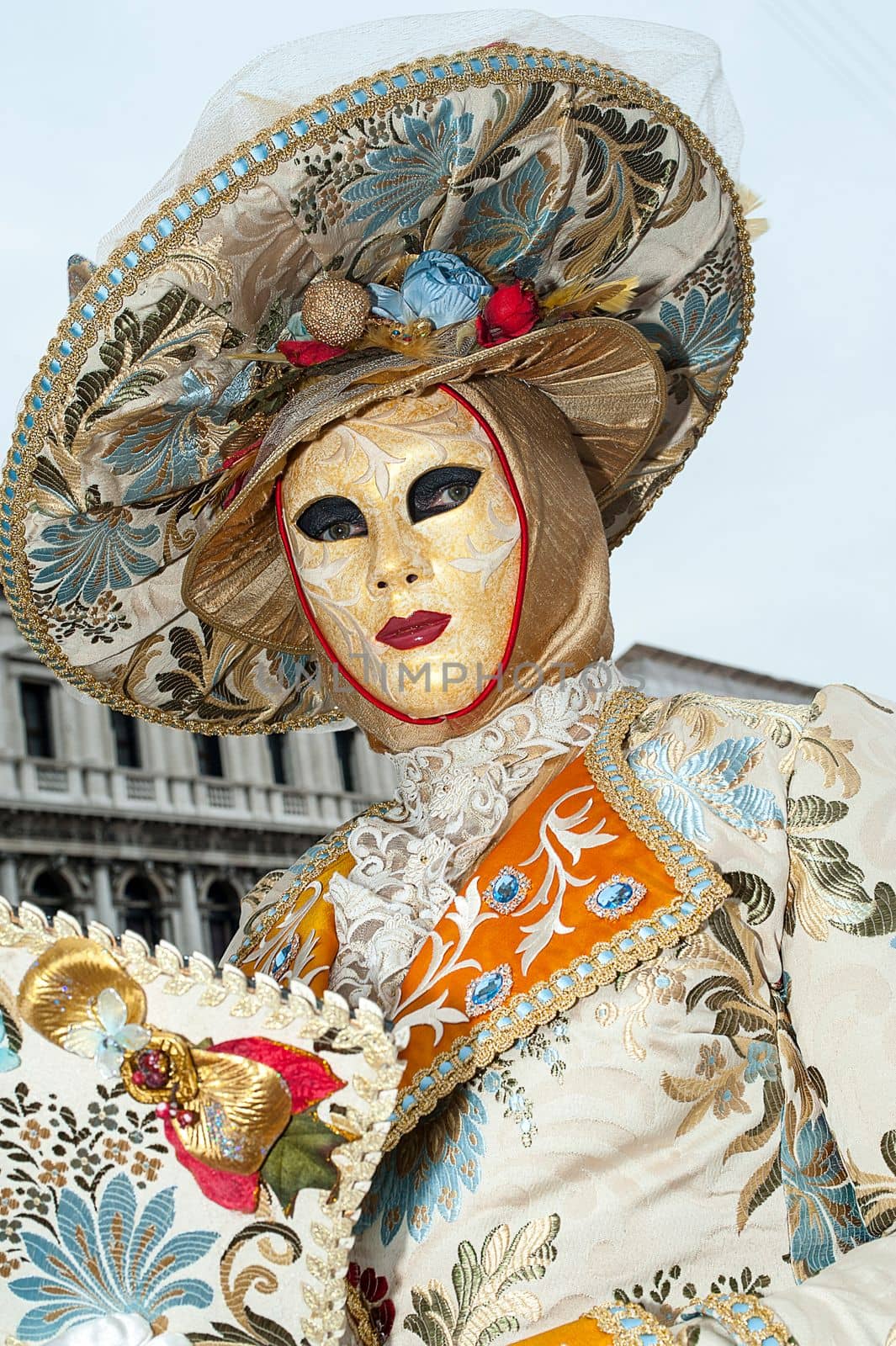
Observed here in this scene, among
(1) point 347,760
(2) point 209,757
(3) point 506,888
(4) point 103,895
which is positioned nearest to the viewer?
(3) point 506,888

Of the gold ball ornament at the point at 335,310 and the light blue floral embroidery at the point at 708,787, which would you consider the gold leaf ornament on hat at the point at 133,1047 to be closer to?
the light blue floral embroidery at the point at 708,787

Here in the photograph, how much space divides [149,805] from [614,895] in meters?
19.3

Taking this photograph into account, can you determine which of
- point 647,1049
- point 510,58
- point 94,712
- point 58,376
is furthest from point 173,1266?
point 94,712

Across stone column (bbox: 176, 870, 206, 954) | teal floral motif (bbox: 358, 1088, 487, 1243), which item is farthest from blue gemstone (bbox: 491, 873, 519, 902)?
stone column (bbox: 176, 870, 206, 954)

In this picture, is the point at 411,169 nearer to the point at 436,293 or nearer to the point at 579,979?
the point at 436,293

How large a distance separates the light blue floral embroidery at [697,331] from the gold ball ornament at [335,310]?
0.50m

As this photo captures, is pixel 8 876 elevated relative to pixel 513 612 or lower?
lower

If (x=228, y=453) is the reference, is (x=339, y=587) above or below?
below

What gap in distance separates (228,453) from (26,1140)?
1.23m

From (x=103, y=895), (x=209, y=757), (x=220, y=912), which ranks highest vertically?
(x=209, y=757)

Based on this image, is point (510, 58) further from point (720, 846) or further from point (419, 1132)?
point (419, 1132)

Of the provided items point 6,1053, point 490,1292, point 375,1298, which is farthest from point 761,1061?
point 6,1053

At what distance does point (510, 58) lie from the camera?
1.97 metres

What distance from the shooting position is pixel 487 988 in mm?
1886
